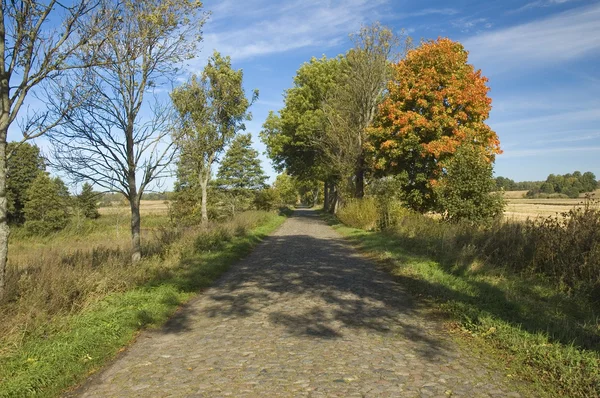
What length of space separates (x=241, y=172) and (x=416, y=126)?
28707mm

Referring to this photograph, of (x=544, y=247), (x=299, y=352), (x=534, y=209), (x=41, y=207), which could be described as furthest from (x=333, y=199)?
(x=299, y=352)

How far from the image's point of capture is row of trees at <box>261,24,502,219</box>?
53.3 ft

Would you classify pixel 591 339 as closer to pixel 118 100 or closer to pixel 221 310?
pixel 221 310

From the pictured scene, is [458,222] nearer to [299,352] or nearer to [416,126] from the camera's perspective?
[416,126]

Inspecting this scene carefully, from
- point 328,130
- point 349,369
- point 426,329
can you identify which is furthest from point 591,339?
point 328,130

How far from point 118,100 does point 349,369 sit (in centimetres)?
830

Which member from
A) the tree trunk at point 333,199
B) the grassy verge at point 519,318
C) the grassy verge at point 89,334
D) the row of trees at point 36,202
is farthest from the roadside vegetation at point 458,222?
the row of trees at point 36,202

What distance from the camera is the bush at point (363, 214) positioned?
22.2 metres

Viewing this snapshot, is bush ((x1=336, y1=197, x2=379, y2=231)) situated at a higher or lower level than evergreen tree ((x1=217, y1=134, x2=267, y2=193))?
lower

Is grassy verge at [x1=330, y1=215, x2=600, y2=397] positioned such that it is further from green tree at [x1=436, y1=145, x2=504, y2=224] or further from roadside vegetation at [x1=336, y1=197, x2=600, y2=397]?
green tree at [x1=436, y1=145, x2=504, y2=224]

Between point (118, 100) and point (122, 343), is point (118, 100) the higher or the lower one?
the higher one

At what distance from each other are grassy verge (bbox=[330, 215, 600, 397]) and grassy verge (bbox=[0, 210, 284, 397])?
A: 15.5 ft

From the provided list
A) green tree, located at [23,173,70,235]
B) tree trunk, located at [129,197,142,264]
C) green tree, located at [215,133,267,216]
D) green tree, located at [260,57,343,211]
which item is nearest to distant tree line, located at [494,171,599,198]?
tree trunk, located at [129,197,142,264]

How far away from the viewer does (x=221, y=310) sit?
7.21 m
